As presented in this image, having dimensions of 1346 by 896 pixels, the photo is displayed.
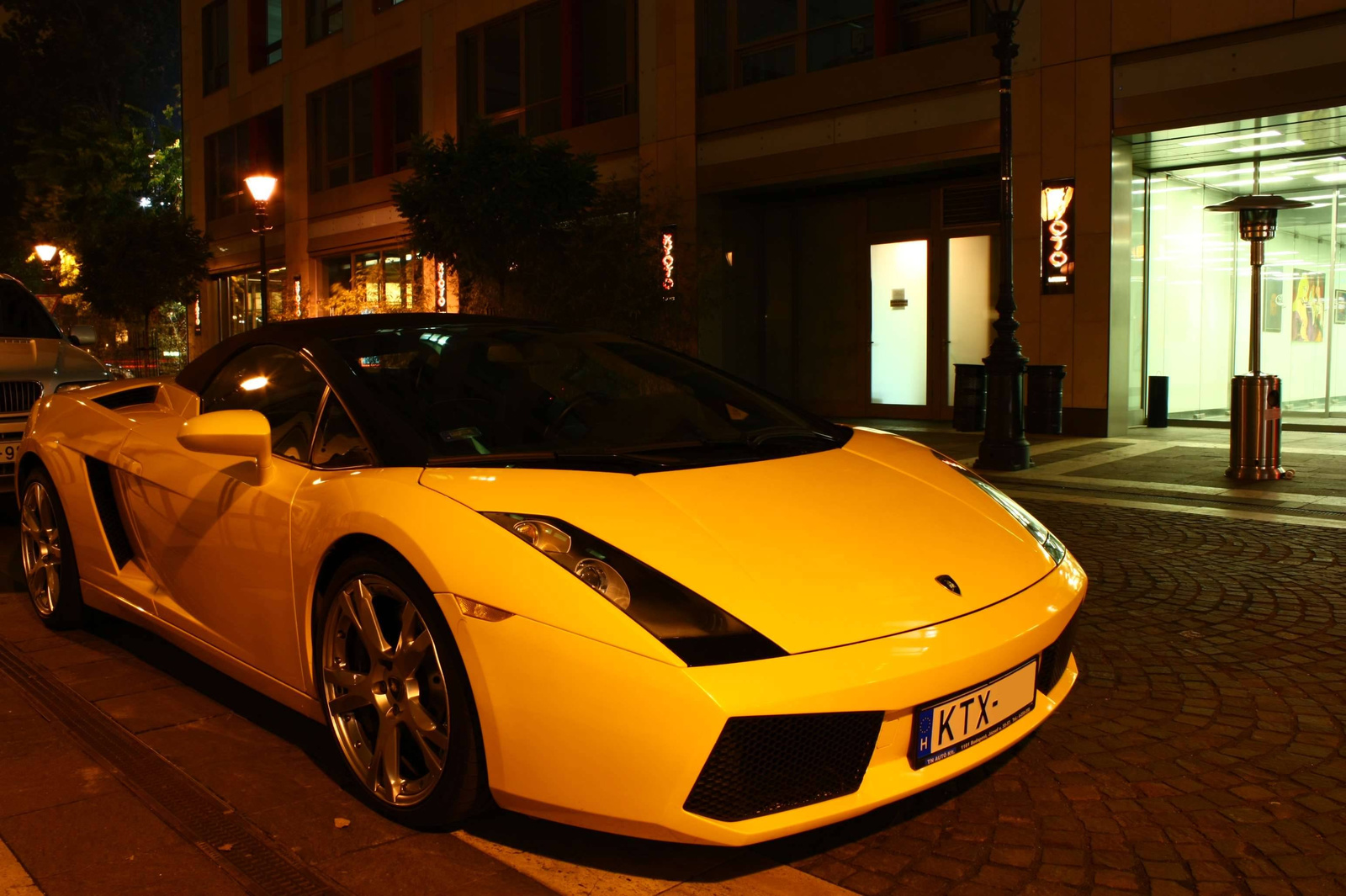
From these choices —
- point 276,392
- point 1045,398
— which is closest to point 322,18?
point 1045,398

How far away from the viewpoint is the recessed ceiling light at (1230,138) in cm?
1447

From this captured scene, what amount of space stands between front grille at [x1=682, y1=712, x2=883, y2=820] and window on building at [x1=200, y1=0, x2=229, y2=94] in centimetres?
3644

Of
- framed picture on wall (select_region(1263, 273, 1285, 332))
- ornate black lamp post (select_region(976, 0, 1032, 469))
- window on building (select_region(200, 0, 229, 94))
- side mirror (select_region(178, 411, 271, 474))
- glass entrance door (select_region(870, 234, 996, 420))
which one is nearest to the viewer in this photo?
side mirror (select_region(178, 411, 271, 474))

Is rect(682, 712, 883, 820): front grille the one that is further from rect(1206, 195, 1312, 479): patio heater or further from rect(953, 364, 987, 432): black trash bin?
rect(953, 364, 987, 432): black trash bin

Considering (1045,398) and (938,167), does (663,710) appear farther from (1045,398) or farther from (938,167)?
(938,167)

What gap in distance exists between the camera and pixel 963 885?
2621mm

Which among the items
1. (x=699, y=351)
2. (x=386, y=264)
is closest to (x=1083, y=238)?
(x=699, y=351)

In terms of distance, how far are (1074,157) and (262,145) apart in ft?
80.2

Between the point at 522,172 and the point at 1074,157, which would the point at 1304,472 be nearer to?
the point at 1074,157

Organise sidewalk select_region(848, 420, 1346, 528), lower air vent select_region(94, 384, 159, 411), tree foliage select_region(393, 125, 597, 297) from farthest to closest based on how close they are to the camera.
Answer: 1. tree foliage select_region(393, 125, 597, 297)
2. sidewalk select_region(848, 420, 1346, 528)
3. lower air vent select_region(94, 384, 159, 411)

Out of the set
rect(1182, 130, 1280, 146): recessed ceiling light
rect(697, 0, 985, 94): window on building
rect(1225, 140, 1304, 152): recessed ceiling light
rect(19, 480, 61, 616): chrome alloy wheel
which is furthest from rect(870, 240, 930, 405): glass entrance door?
rect(19, 480, 61, 616): chrome alloy wheel

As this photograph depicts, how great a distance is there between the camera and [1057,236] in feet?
50.0

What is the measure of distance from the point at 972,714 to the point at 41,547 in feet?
13.7

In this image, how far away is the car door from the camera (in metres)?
3.33
